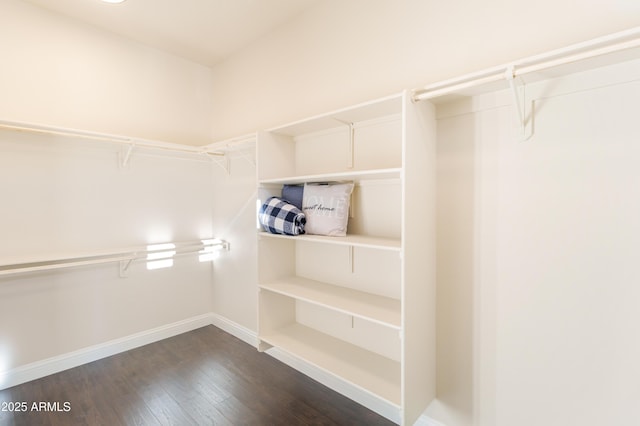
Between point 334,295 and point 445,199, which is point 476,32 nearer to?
point 445,199

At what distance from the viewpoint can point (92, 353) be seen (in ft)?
8.31

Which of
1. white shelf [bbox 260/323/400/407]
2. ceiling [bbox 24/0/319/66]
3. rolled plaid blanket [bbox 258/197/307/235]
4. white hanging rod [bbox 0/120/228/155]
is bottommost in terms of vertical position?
white shelf [bbox 260/323/400/407]

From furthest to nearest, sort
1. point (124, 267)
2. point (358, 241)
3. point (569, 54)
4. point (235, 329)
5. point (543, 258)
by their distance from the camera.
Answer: point (235, 329)
point (124, 267)
point (358, 241)
point (543, 258)
point (569, 54)

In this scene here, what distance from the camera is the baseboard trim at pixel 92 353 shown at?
7.22 ft

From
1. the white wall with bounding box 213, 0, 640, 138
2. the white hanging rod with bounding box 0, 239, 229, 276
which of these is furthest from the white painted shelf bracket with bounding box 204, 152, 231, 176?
the white hanging rod with bounding box 0, 239, 229, 276

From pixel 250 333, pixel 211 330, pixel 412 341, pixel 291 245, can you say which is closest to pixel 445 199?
pixel 412 341

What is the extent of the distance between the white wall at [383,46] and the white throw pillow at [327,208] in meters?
0.62

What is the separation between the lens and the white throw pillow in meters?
1.87

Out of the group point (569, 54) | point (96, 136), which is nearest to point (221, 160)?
point (96, 136)

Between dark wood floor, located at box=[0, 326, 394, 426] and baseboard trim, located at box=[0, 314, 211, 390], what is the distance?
0.06 metres

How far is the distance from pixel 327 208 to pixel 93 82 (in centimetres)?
237

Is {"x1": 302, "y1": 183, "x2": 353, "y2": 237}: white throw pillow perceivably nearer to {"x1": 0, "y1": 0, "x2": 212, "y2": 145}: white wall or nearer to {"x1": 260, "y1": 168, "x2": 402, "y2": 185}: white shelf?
{"x1": 260, "y1": 168, "x2": 402, "y2": 185}: white shelf

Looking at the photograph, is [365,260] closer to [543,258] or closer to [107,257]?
[543,258]

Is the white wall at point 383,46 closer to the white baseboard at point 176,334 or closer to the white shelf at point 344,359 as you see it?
the white shelf at point 344,359
